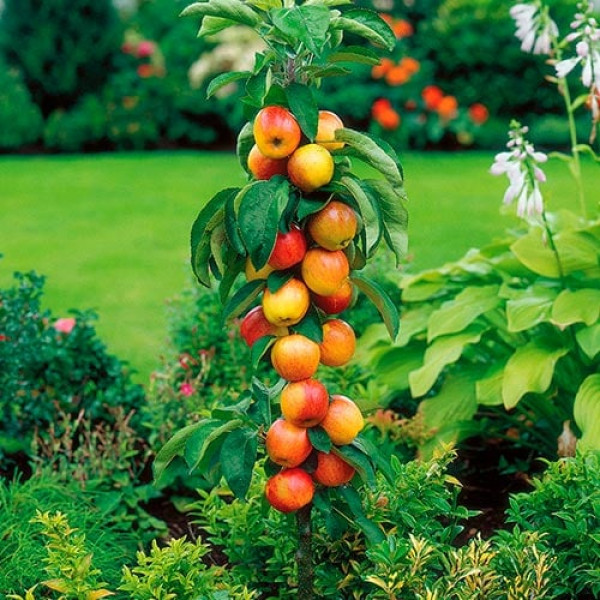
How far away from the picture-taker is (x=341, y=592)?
2.72m

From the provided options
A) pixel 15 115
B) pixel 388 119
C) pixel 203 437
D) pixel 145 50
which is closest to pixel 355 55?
pixel 203 437

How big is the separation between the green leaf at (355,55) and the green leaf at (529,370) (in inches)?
55.2

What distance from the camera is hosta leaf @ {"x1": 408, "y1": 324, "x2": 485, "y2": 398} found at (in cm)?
364

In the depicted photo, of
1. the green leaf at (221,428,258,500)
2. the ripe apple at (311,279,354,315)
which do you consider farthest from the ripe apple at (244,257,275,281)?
the green leaf at (221,428,258,500)

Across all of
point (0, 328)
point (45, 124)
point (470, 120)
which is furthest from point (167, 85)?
point (0, 328)

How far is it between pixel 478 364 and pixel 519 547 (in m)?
1.52

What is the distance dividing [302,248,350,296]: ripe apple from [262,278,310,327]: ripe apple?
0.08 ft

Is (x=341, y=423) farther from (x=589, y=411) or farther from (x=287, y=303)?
(x=589, y=411)

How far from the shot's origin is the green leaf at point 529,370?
3.47 m

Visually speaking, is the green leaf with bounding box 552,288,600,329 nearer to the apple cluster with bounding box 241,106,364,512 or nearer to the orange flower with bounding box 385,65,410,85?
the apple cluster with bounding box 241,106,364,512

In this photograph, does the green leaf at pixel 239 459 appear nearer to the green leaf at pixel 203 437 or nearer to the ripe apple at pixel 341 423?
the green leaf at pixel 203 437

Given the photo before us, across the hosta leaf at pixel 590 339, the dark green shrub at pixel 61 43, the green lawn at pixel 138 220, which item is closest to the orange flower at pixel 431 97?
the green lawn at pixel 138 220

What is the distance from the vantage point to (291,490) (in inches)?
95.7

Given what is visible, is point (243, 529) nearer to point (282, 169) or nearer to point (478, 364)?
point (282, 169)
